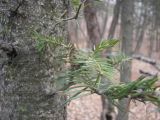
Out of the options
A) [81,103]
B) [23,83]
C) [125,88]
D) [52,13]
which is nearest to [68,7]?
[52,13]

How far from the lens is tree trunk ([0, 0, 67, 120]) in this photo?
147 centimetres

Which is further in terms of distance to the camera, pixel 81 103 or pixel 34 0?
pixel 81 103

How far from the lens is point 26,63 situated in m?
1.51

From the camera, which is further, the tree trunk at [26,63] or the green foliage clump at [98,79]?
the tree trunk at [26,63]

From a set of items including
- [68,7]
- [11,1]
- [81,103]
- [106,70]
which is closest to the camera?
[106,70]

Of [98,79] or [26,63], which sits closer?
[98,79]

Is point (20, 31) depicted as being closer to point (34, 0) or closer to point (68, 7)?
point (34, 0)

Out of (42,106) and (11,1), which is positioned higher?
(11,1)

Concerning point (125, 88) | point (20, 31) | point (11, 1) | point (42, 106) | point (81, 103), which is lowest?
point (81, 103)

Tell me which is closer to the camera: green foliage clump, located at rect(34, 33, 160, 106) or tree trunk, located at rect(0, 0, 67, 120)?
green foliage clump, located at rect(34, 33, 160, 106)

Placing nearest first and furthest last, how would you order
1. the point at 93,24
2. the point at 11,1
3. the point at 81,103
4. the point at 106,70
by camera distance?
the point at 106,70, the point at 11,1, the point at 93,24, the point at 81,103

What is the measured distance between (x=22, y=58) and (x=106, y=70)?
481 mm

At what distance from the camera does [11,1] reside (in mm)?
1467

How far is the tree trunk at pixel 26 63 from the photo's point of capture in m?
1.47
